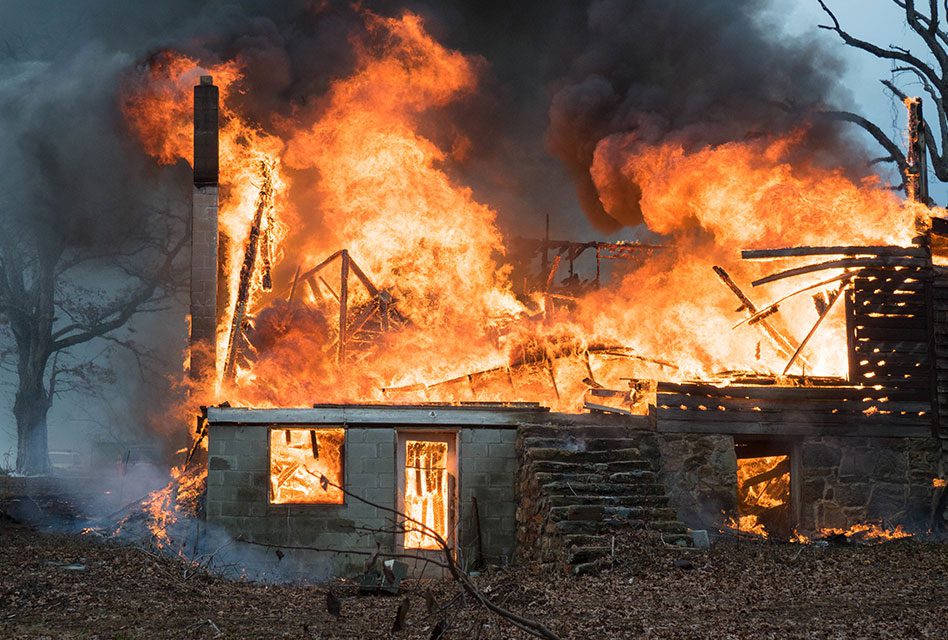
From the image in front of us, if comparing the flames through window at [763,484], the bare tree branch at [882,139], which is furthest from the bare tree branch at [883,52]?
the flames through window at [763,484]

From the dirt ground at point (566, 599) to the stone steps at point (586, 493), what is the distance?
1.43ft

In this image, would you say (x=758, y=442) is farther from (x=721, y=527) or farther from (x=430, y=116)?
(x=430, y=116)

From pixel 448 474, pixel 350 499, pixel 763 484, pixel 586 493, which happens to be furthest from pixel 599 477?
pixel 763 484

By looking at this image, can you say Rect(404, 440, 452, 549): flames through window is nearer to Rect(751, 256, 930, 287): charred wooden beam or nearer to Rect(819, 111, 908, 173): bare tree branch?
Rect(751, 256, 930, 287): charred wooden beam

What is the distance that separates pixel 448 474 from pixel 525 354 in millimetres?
4114

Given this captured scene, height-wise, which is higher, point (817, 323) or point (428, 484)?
point (817, 323)

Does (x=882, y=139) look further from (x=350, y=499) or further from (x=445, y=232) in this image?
(x=350, y=499)

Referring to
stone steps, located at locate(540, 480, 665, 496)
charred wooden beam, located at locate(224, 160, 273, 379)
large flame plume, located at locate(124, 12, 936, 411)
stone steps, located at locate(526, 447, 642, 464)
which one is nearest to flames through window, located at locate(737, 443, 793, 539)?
large flame plume, located at locate(124, 12, 936, 411)

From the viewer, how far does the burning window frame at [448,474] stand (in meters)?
17.0

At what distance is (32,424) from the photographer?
32.3 meters

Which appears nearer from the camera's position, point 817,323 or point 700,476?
point 700,476

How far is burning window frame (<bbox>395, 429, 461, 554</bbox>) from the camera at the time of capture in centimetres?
1702

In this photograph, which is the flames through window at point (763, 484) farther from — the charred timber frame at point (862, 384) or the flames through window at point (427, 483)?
the flames through window at point (427, 483)

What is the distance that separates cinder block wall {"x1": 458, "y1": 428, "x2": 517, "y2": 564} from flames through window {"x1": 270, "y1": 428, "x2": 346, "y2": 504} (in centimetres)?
217
